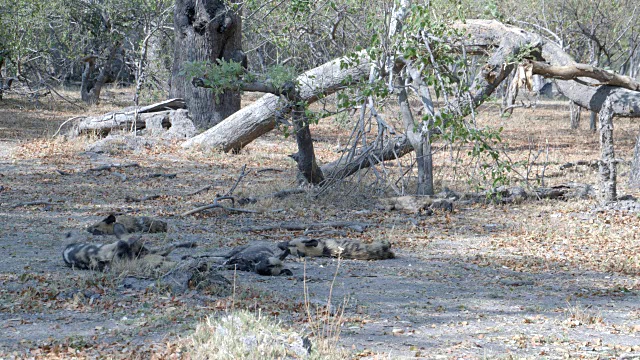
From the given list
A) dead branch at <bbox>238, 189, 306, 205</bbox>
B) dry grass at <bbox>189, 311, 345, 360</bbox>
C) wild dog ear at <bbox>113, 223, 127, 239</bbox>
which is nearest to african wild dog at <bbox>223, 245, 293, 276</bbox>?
wild dog ear at <bbox>113, 223, 127, 239</bbox>

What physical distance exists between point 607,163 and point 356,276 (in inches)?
178

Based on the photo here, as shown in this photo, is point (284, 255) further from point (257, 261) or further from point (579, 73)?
point (579, 73)

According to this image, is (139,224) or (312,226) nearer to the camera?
(139,224)

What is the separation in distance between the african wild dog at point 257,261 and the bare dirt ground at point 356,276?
9 cm

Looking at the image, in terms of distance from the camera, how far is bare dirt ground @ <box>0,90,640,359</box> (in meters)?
4.45

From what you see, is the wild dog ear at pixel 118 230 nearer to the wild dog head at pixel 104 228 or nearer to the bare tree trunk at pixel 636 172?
the wild dog head at pixel 104 228

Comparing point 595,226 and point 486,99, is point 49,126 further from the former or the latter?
point 595,226

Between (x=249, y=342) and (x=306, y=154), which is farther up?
(x=306, y=154)

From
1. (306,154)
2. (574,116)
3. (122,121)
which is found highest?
(122,121)

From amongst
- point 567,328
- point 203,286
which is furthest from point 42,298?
point 567,328

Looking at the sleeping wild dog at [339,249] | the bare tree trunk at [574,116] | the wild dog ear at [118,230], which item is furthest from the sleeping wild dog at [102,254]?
the bare tree trunk at [574,116]

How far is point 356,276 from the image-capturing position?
20.6 ft

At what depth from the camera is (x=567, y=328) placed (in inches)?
191

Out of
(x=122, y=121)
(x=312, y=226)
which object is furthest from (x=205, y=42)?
(x=312, y=226)
